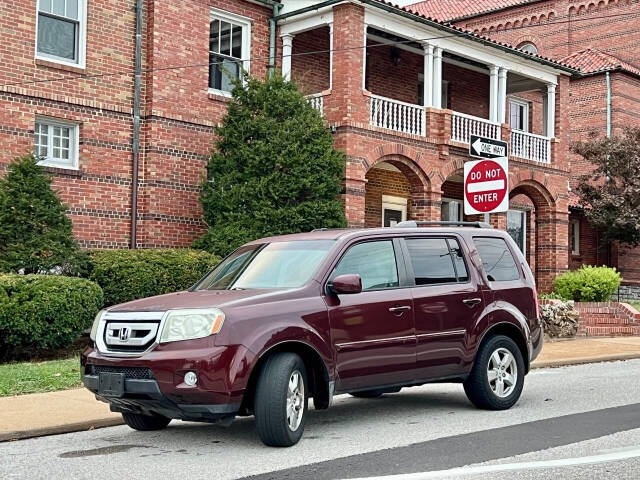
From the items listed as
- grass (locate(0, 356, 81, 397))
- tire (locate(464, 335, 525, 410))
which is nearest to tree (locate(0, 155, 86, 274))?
grass (locate(0, 356, 81, 397))

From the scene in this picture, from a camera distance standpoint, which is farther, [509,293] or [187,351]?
[509,293]

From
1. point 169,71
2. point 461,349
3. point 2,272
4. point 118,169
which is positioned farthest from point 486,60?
point 461,349

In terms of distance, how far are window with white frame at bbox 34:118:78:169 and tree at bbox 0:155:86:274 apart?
2.48m

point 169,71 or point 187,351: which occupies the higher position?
point 169,71

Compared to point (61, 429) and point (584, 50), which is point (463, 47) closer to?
point (584, 50)

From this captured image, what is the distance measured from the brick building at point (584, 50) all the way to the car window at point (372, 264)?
22813mm

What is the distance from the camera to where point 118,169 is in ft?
59.6

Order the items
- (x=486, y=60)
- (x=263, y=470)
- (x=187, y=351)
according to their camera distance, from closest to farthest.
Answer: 1. (x=263, y=470)
2. (x=187, y=351)
3. (x=486, y=60)

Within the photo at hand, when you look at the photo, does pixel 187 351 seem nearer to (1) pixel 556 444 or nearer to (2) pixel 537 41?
(1) pixel 556 444

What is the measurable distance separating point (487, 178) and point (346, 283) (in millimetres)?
5578

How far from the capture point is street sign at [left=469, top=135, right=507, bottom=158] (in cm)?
1236

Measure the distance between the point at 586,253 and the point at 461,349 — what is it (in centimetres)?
2516

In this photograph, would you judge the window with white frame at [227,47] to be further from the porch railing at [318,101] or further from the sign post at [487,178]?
the sign post at [487,178]

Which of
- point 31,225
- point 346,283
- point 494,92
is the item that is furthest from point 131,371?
point 494,92
